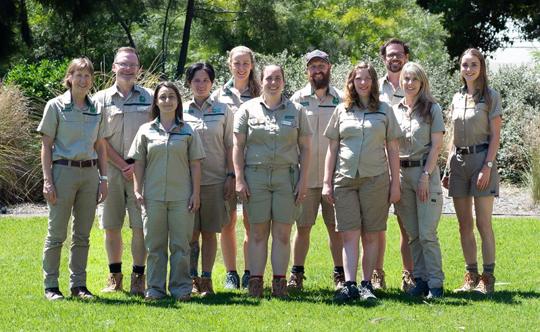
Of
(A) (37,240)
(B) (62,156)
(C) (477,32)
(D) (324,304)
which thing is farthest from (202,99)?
(C) (477,32)

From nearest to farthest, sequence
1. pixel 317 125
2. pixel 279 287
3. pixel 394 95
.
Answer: pixel 279 287 → pixel 317 125 → pixel 394 95

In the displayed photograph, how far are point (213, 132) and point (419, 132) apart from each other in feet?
5.93

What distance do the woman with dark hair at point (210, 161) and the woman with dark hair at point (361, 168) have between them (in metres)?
0.95

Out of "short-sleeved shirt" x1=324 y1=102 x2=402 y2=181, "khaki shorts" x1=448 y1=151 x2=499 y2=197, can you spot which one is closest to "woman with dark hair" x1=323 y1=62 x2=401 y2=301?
"short-sleeved shirt" x1=324 y1=102 x2=402 y2=181

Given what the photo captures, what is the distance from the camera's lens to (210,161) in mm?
Answer: 9242

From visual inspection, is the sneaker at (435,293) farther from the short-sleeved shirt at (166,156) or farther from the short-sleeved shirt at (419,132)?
the short-sleeved shirt at (166,156)

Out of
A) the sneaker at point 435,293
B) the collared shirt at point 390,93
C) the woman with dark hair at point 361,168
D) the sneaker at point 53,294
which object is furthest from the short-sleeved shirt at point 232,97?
the sneaker at point 435,293

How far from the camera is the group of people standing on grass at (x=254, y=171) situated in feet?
28.8

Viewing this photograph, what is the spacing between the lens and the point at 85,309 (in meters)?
8.26

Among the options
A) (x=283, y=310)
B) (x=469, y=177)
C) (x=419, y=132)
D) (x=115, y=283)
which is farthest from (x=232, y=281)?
(x=469, y=177)

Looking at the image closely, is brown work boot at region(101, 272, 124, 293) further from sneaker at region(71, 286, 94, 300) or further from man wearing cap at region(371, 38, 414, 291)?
man wearing cap at region(371, 38, 414, 291)

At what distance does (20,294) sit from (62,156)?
144 centimetres

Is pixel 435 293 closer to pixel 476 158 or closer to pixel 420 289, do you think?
pixel 420 289

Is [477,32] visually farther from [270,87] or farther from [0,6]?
[270,87]
